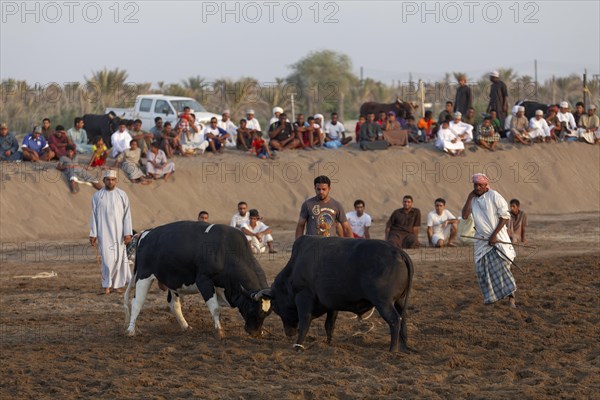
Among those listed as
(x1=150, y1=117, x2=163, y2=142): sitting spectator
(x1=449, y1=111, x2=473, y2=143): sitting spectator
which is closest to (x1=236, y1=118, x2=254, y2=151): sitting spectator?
(x1=150, y1=117, x2=163, y2=142): sitting spectator

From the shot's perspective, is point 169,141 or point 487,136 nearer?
point 169,141

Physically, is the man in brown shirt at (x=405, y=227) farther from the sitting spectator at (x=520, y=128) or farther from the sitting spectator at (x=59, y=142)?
the sitting spectator at (x=520, y=128)

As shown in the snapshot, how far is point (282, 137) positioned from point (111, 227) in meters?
11.7

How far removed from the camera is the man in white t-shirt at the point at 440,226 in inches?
788

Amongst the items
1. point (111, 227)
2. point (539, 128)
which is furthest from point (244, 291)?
point (539, 128)

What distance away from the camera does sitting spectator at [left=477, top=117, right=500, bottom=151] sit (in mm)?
26984

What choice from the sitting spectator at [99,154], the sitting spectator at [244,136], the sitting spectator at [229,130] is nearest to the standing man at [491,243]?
the sitting spectator at [99,154]

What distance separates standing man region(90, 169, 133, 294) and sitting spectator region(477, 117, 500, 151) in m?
Result: 13.7

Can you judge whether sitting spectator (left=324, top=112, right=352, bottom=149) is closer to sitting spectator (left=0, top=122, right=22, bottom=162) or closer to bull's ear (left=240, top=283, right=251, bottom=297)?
sitting spectator (left=0, top=122, right=22, bottom=162)

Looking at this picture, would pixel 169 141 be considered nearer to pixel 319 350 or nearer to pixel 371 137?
pixel 371 137

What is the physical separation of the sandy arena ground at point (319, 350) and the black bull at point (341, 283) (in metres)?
0.33

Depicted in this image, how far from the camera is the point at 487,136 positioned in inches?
1063

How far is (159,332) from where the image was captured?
41.1 feet

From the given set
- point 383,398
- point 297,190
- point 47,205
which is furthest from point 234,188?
point 383,398
